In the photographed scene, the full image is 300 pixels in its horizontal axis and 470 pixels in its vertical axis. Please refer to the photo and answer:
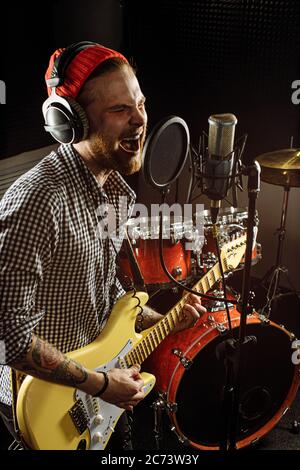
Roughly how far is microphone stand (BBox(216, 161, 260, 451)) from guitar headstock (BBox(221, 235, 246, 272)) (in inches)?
28.5

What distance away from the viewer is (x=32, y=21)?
3070 millimetres

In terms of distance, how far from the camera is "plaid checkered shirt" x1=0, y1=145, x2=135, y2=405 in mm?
1459

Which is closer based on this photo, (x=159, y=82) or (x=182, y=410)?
(x=182, y=410)

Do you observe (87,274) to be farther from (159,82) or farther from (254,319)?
(159,82)

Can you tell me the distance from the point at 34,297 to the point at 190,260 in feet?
4.90

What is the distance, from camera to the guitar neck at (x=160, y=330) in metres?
2.10

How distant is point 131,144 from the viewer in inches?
69.2

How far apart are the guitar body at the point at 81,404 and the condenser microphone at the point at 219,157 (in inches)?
26.3

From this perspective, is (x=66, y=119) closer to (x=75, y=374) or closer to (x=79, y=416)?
(x=75, y=374)

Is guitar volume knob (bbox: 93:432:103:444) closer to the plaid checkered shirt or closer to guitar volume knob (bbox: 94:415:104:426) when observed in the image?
guitar volume knob (bbox: 94:415:104:426)

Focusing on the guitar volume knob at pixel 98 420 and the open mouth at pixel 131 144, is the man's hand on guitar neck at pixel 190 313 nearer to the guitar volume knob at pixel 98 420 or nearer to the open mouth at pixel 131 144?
the guitar volume knob at pixel 98 420
